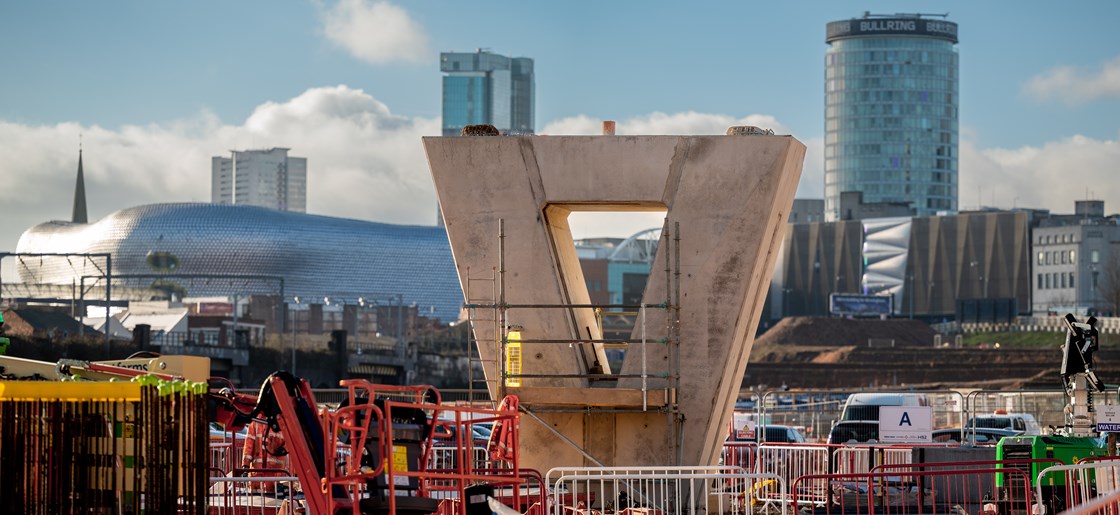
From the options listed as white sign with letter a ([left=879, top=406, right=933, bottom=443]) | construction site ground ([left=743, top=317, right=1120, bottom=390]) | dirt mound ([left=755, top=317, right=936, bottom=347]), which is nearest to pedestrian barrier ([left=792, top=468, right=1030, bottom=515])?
white sign with letter a ([left=879, top=406, right=933, bottom=443])

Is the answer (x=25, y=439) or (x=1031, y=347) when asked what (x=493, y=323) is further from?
(x=1031, y=347)

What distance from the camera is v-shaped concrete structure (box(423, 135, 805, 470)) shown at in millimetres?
15781

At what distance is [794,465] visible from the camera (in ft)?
76.0

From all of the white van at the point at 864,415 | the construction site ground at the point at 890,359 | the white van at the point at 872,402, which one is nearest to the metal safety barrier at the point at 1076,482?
the white van at the point at 864,415

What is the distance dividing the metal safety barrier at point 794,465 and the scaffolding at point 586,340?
342cm

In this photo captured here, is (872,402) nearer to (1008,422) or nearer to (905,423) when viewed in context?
(1008,422)

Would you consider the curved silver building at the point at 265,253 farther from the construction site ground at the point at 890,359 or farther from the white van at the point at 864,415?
the white van at the point at 864,415

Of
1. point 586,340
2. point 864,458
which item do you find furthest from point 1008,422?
point 586,340

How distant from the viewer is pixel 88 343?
88.4 metres

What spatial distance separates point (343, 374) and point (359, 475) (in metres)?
94.9

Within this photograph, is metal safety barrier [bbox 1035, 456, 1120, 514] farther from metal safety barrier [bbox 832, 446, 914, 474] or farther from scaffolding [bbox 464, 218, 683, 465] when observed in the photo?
metal safety barrier [bbox 832, 446, 914, 474]

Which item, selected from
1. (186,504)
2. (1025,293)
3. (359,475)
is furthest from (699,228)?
(1025,293)

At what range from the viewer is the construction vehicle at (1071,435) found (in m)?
16.2

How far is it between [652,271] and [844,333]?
13512 centimetres
